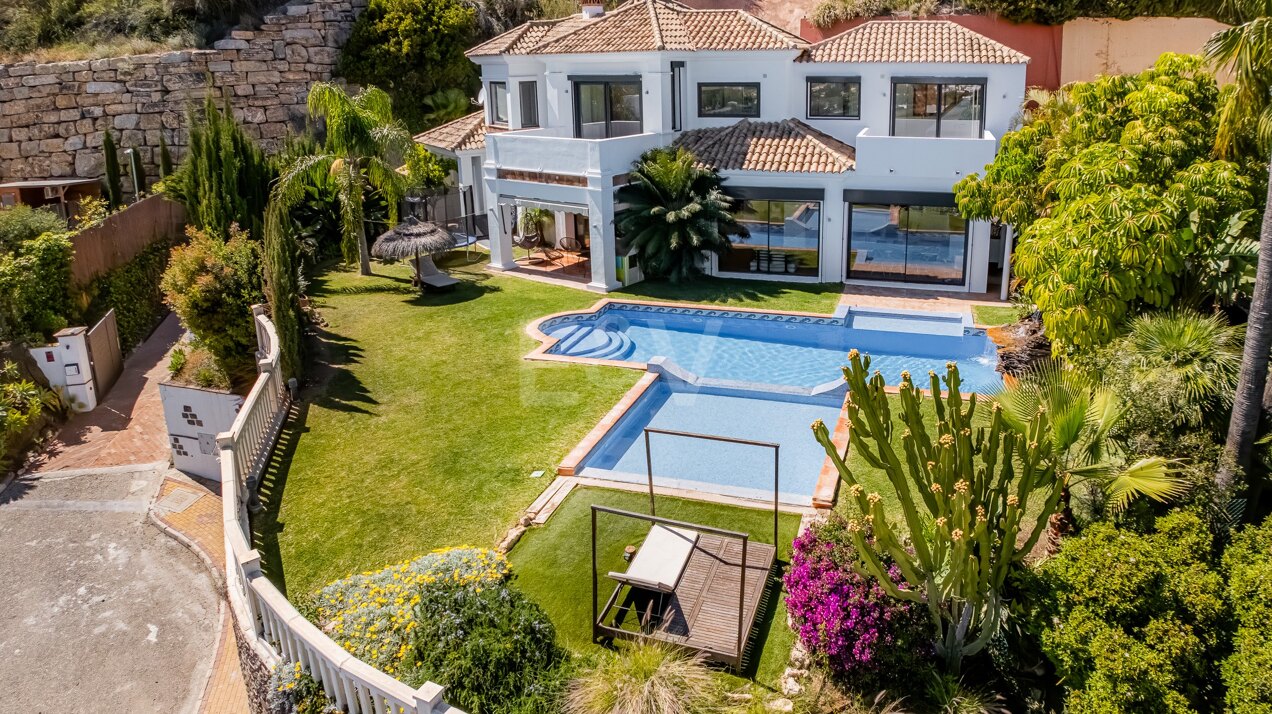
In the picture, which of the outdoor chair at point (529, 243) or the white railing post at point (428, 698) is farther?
the outdoor chair at point (529, 243)

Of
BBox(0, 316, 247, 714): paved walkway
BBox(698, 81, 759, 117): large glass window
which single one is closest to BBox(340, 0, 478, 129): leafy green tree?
BBox(698, 81, 759, 117): large glass window

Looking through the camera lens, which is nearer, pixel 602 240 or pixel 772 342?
pixel 772 342

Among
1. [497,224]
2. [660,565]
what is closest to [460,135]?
[497,224]

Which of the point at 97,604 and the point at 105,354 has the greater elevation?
the point at 105,354

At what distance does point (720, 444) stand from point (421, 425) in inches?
224

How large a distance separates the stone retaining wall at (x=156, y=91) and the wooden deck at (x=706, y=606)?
1046 inches

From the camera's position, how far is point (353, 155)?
1105 inches

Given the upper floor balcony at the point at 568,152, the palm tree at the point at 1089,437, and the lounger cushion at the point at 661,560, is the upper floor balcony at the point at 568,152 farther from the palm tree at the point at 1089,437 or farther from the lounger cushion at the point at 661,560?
the palm tree at the point at 1089,437

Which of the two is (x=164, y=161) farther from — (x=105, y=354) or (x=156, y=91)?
(x=105, y=354)

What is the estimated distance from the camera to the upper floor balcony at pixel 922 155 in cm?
2486

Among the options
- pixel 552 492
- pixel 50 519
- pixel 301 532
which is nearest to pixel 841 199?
pixel 552 492

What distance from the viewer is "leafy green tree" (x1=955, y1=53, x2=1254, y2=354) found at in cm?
1285

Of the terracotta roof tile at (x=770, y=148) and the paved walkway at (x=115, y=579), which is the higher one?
the terracotta roof tile at (x=770, y=148)

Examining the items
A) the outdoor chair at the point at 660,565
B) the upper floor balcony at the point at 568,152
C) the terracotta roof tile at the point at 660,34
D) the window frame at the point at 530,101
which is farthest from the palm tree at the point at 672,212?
the outdoor chair at the point at 660,565
